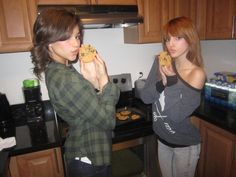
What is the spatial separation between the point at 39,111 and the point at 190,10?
1.55 metres

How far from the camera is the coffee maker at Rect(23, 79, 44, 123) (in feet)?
5.35

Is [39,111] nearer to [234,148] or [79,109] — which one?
[79,109]

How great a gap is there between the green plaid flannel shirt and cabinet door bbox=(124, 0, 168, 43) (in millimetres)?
887

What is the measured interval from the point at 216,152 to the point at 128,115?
72cm

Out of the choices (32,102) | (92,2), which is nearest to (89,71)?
(92,2)

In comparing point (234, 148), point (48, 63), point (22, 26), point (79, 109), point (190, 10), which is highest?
point (190, 10)

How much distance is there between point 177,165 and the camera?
4.37 feet

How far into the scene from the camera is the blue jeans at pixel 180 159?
4.29ft

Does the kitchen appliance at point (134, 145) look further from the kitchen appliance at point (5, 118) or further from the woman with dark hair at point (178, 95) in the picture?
the kitchen appliance at point (5, 118)

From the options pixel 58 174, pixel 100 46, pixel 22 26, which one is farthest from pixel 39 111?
pixel 100 46

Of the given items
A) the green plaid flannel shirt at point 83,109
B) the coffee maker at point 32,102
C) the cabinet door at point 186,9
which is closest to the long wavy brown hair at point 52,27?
the green plaid flannel shirt at point 83,109

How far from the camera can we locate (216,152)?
155cm

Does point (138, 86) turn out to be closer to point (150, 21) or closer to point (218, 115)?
point (150, 21)

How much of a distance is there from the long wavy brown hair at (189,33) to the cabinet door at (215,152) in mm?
584
